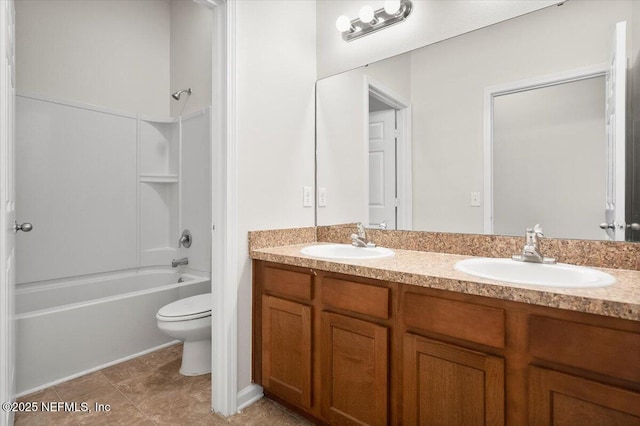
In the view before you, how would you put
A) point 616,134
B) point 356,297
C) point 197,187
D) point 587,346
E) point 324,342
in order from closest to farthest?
point 587,346 < point 616,134 < point 356,297 < point 324,342 < point 197,187

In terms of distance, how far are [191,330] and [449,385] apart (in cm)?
154

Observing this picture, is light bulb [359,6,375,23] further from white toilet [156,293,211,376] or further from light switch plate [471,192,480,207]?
white toilet [156,293,211,376]

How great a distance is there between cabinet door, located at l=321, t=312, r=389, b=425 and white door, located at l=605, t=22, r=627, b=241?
0.99 m

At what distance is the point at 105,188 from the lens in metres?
2.91

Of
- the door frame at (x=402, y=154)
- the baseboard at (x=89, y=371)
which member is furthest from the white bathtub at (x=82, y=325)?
the door frame at (x=402, y=154)

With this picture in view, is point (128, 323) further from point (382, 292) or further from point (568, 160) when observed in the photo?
point (568, 160)

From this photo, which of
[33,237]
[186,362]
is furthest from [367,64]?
[33,237]

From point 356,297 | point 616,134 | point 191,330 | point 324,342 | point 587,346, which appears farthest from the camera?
point 191,330

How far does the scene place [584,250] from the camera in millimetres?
1339

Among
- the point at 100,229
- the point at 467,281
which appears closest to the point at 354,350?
the point at 467,281

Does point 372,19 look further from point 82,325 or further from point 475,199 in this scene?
point 82,325

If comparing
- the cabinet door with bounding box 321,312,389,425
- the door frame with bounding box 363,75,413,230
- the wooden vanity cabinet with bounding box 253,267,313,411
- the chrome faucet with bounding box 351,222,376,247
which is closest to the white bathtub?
the wooden vanity cabinet with bounding box 253,267,313,411

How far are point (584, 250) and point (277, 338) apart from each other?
141 cm

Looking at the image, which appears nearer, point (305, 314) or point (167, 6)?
point (305, 314)
